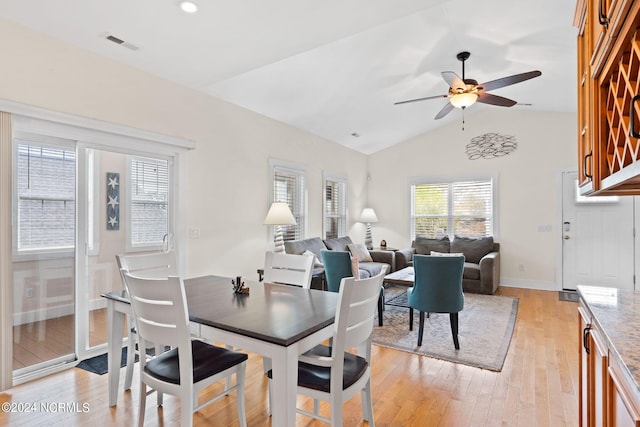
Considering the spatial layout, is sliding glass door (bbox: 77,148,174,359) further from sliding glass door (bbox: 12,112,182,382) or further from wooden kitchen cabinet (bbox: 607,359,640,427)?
wooden kitchen cabinet (bbox: 607,359,640,427)

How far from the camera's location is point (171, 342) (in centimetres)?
170

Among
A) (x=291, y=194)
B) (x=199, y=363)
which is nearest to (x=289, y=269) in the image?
(x=199, y=363)

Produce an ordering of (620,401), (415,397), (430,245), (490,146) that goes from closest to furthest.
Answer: (620,401) < (415,397) < (490,146) < (430,245)

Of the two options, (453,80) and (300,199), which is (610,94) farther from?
(300,199)

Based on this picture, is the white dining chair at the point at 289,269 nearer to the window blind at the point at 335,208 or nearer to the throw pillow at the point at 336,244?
the throw pillow at the point at 336,244

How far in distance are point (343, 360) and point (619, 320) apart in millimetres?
1120

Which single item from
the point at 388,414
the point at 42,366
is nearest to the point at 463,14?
the point at 388,414

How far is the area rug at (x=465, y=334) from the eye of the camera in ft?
10.6

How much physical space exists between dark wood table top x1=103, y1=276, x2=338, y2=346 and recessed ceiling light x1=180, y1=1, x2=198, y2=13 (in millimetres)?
1940

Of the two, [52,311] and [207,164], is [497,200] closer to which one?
[207,164]

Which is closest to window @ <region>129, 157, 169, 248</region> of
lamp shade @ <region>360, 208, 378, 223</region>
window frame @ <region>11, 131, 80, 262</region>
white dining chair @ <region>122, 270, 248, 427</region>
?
window frame @ <region>11, 131, 80, 262</region>

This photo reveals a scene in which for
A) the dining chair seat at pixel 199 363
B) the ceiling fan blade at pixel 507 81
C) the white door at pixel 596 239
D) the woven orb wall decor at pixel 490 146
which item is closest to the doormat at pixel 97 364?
the dining chair seat at pixel 199 363

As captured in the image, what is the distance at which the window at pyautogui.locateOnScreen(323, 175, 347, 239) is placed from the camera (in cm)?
643

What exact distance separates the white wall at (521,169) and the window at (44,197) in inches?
232
